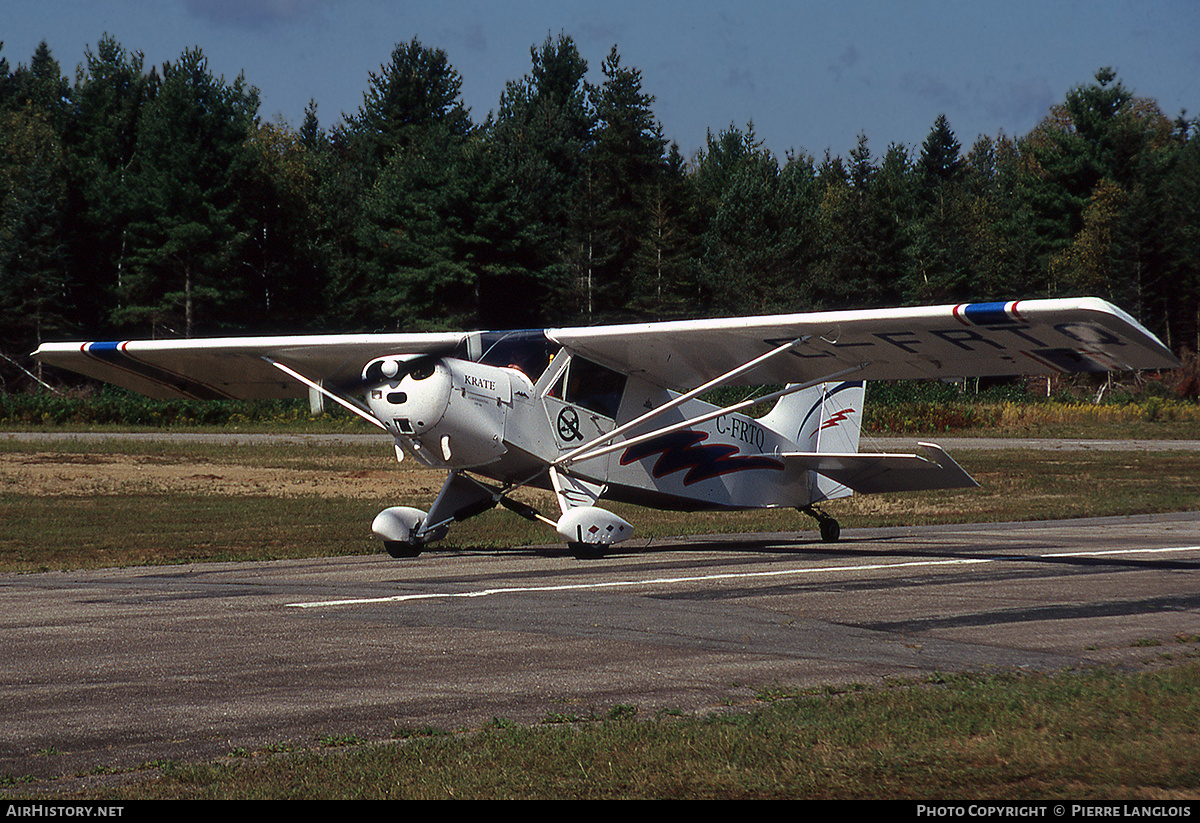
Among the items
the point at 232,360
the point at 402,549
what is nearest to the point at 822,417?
the point at 402,549

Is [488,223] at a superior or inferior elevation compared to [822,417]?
superior

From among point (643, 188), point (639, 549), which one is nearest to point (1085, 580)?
point (639, 549)

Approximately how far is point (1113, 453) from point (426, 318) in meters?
35.3

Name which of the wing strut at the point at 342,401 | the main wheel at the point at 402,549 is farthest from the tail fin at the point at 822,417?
the wing strut at the point at 342,401

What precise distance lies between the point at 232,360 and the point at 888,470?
9.69 metres

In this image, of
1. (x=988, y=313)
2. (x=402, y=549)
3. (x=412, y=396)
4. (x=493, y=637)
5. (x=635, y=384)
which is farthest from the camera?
(x=635, y=384)

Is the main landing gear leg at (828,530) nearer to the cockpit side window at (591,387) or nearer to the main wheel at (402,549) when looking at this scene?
the cockpit side window at (591,387)

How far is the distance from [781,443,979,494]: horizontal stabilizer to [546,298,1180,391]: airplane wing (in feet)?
5.74

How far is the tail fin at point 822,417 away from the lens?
18844 millimetres

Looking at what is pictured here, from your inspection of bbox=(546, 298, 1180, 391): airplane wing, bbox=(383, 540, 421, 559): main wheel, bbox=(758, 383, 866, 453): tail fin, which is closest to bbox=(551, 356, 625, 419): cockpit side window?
bbox=(546, 298, 1180, 391): airplane wing

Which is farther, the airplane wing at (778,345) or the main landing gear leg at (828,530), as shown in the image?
the main landing gear leg at (828,530)

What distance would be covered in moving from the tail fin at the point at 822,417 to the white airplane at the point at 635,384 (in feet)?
0.13

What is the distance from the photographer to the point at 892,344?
14.5 metres

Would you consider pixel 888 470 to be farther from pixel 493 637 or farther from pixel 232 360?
pixel 493 637
